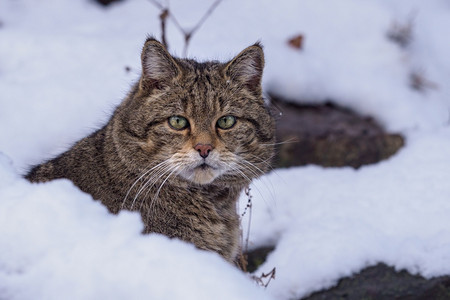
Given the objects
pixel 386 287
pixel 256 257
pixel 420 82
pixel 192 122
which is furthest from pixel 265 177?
pixel 420 82

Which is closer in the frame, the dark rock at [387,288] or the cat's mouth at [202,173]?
the cat's mouth at [202,173]

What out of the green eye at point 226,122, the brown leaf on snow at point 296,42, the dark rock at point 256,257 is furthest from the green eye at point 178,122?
the brown leaf on snow at point 296,42

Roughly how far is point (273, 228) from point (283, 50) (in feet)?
6.34

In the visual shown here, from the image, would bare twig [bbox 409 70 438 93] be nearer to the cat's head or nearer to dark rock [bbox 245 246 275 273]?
dark rock [bbox 245 246 275 273]

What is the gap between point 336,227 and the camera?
12.6ft

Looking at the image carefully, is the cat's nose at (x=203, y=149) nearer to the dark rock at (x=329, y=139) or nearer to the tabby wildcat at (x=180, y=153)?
the tabby wildcat at (x=180, y=153)

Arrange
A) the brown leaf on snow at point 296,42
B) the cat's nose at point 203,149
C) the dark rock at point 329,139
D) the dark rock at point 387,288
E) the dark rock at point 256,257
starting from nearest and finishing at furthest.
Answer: the cat's nose at point 203,149 < the dark rock at point 387,288 < the dark rock at point 256,257 < the dark rock at point 329,139 < the brown leaf on snow at point 296,42

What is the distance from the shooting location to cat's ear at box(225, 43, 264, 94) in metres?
3.15

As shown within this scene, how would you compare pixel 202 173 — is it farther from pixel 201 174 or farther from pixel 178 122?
pixel 178 122

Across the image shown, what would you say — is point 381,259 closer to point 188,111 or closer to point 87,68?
point 188,111

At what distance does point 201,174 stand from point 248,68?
0.72 m

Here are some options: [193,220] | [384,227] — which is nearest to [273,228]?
[384,227]

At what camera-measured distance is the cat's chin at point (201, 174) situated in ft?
9.48

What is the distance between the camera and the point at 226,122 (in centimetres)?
306
